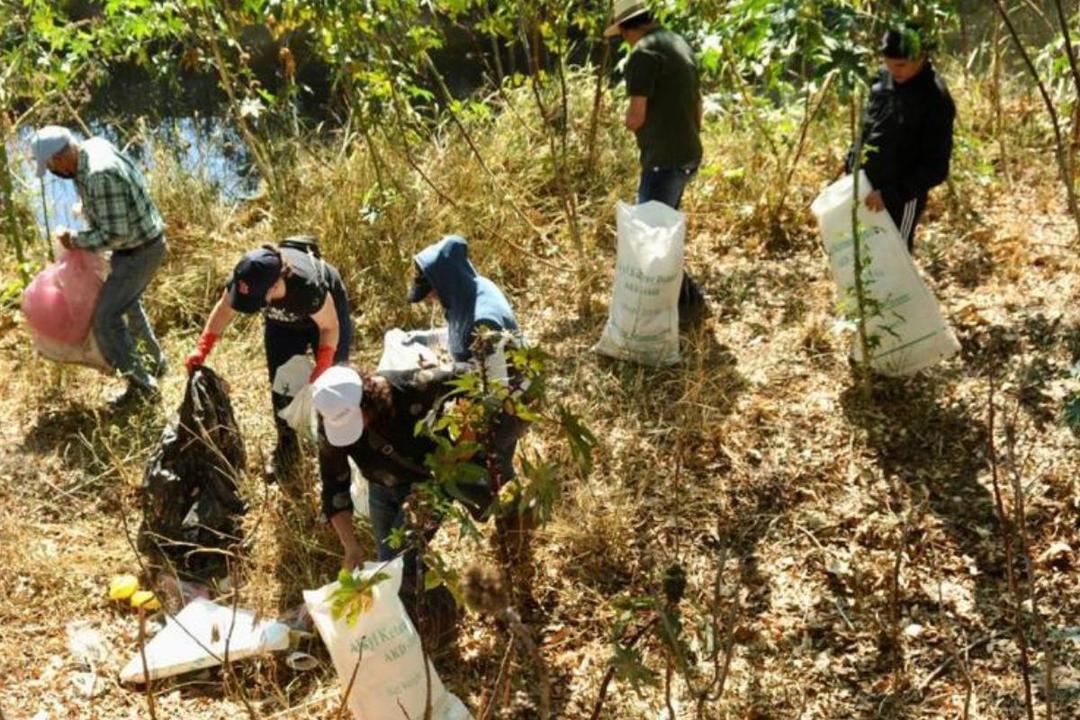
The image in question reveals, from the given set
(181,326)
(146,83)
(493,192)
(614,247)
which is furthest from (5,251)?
(146,83)

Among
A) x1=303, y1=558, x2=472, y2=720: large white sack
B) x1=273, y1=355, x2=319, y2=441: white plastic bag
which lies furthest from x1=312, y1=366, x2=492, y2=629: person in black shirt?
x1=273, y1=355, x2=319, y2=441: white plastic bag

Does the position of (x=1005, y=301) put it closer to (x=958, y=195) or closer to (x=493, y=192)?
(x=958, y=195)

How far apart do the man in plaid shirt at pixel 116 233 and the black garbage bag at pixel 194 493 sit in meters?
0.81

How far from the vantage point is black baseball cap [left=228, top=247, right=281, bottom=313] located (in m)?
3.70

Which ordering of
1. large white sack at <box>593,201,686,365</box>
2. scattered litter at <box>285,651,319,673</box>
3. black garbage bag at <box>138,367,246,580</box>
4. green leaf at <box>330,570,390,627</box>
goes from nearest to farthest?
green leaf at <box>330,570,390,627</box> < scattered litter at <box>285,651,319,673</box> < black garbage bag at <box>138,367,246,580</box> < large white sack at <box>593,201,686,365</box>

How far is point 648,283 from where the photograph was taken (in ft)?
14.9

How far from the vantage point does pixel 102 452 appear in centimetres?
461

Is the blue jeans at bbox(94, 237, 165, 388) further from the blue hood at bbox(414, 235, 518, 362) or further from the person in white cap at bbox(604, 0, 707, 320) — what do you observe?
the person in white cap at bbox(604, 0, 707, 320)

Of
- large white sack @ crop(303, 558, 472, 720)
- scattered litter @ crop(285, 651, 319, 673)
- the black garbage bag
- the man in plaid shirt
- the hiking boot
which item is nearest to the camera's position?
large white sack @ crop(303, 558, 472, 720)

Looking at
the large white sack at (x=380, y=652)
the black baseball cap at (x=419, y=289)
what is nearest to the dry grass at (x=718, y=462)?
the large white sack at (x=380, y=652)

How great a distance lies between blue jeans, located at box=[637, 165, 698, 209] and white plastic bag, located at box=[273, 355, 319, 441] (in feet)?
5.51

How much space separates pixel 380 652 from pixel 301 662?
630mm

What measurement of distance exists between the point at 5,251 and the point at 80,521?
2617 mm

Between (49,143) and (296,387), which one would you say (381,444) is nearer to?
(296,387)
